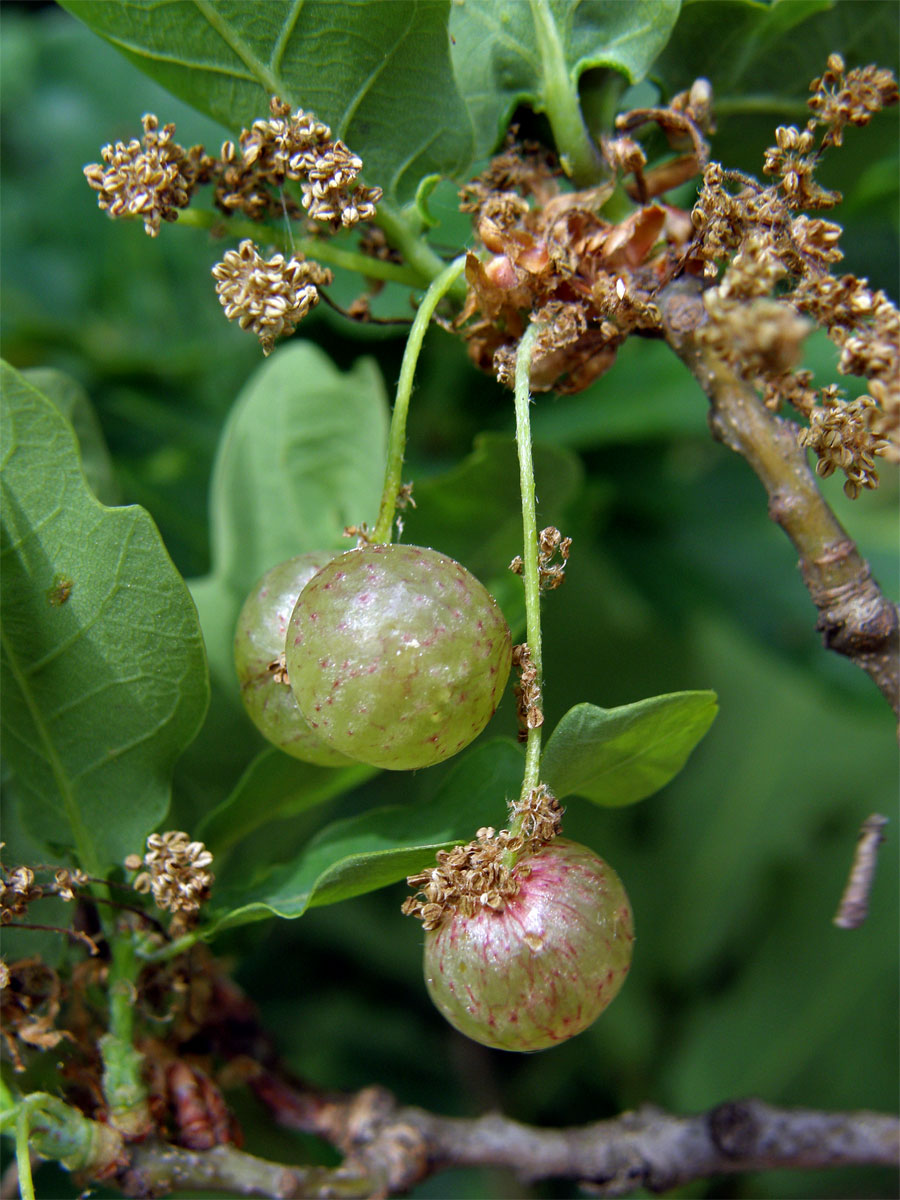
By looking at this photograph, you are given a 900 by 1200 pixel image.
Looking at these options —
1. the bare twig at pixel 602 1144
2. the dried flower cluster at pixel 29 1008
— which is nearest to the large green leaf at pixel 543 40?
the dried flower cluster at pixel 29 1008

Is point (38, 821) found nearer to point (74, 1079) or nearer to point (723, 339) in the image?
point (74, 1079)

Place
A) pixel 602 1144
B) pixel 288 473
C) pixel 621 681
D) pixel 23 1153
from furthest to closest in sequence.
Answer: pixel 621 681, pixel 288 473, pixel 602 1144, pixel 23 1153

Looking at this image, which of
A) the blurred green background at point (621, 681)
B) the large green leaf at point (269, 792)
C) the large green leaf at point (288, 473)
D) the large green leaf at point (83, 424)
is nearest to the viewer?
the large green leaf at point (269, 792)

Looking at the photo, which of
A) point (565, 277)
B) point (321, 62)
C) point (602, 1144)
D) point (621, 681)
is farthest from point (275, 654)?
point (621, 681)

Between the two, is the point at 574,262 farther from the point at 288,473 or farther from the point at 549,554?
the point at 288,473

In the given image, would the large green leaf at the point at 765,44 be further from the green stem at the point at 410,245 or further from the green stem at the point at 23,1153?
the green stem at the point at 23,1153

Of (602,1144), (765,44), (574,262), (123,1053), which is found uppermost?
(765,44)

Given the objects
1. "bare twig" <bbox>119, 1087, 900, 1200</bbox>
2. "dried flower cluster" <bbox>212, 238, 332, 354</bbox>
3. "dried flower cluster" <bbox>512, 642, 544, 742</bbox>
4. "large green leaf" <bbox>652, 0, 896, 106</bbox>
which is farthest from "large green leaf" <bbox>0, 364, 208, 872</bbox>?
"large green leaf" <bbox>652, 0, 896, 106</bbox>
